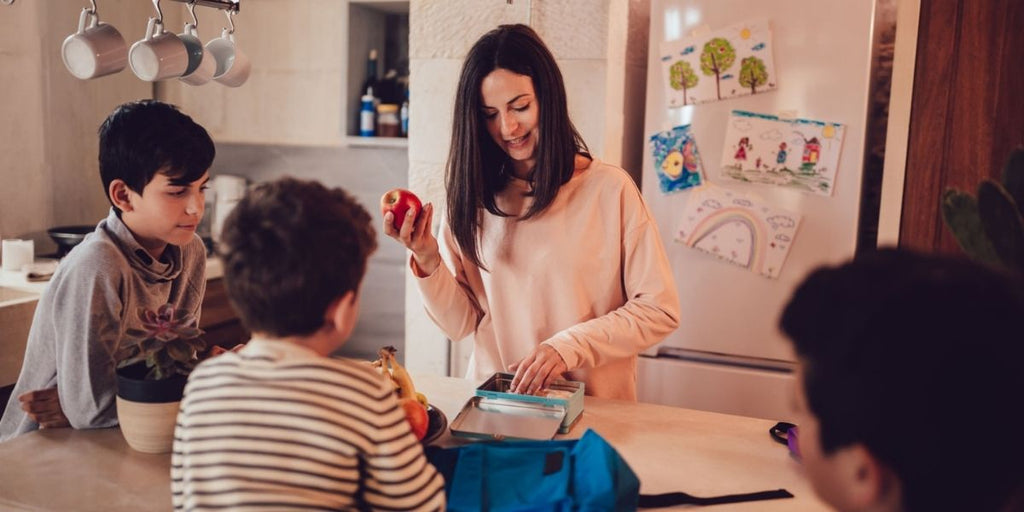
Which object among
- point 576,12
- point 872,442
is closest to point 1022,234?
point 872,442

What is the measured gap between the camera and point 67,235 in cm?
305

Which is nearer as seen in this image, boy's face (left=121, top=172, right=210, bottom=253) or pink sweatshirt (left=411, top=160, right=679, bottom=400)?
boy's face (left=121, top=172, right=210, bottom=253)

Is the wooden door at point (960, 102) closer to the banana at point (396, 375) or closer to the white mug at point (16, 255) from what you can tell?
the banana at point (396, 375)

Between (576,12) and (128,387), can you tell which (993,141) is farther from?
(128,387)

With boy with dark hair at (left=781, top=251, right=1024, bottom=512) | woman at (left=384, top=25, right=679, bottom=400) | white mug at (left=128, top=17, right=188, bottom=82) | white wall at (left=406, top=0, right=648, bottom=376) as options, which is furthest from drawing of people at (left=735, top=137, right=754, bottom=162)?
boy with dark hair at (left=781, top=251, right=1024, bottom=512)

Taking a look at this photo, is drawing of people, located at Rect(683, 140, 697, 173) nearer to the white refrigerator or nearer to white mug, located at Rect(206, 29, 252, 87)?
the white refrigerator

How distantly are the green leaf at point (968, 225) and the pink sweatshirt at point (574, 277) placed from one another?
0.69 m

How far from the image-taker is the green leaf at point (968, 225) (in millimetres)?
1057

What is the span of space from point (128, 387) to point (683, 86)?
1.84 m

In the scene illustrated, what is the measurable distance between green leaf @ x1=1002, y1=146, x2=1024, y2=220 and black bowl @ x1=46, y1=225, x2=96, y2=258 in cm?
289

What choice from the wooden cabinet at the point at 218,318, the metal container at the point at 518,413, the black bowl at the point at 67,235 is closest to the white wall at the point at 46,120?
the black bowl at the point at 67,235

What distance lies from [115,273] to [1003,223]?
1323 mm

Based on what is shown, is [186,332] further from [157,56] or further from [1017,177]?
[1017,177]

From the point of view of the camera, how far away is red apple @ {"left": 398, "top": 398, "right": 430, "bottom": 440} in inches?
52.4
